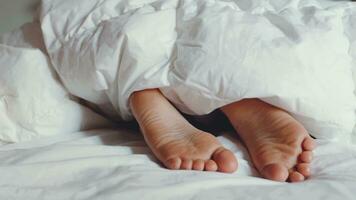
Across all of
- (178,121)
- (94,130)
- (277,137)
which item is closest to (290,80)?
(277,137)

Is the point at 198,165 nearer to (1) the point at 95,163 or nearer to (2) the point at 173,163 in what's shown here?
(2) the point at 173,163

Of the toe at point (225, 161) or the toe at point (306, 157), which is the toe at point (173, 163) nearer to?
the toe at point (225, 161)

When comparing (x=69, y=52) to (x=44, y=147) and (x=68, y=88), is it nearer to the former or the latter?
(x=68, y=88)

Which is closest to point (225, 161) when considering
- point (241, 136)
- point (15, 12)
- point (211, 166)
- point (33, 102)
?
point (211, 166)

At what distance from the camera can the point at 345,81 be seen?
0.79 m

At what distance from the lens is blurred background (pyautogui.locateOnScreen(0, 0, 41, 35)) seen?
1.52 meters

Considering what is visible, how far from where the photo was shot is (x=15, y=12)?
1537mm

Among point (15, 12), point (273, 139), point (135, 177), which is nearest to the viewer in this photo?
point (135, 177)

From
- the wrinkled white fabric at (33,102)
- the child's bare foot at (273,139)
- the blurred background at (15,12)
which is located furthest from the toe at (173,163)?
the blurred background at (15,12)

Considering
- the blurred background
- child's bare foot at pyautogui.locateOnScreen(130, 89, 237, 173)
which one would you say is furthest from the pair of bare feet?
the blurred background

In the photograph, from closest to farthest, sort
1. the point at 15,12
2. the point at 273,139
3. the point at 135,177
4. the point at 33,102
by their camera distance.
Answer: the point at 135,177, the point at 273,139, the point at 33,102, the point at 15,12

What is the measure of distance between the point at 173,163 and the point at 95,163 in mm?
109

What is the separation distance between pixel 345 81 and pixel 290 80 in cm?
10

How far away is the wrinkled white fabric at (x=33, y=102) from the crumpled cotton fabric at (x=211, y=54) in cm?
3
